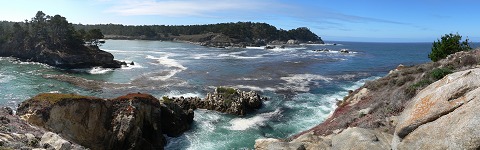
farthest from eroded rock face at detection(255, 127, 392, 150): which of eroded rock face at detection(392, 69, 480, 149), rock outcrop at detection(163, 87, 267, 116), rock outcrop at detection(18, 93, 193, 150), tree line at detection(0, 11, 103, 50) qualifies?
tree line at detection(0, 11, 103, 50)

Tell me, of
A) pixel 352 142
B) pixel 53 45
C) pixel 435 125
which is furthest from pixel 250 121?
pixel 53 45

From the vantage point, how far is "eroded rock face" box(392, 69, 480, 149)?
39.6 ft

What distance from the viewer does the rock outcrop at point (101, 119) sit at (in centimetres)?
2625

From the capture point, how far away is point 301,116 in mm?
42438

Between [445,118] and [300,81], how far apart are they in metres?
54.8

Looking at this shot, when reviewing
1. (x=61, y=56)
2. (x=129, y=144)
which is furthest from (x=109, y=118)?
(x=61, y=56)

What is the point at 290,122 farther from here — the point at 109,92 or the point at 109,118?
the point at 109,92

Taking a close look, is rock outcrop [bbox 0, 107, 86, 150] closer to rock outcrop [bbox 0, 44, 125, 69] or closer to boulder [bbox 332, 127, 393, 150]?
boulder [bbox 332, 127, 393, 150]

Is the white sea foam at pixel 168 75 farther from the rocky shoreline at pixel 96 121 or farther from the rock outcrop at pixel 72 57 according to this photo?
the rocky shoreline at pixel 96 121

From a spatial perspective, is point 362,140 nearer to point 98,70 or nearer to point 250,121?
point 250,121

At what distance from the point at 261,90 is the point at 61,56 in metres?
56.9

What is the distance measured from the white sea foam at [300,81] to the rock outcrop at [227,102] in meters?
14.4

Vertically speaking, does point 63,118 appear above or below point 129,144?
above

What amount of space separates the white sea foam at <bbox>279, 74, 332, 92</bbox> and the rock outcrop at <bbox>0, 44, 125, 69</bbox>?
43.0 metres
